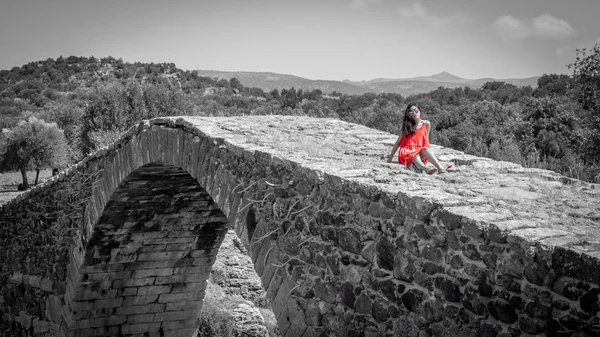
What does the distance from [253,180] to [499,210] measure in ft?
11.0

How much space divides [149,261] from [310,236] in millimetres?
7124

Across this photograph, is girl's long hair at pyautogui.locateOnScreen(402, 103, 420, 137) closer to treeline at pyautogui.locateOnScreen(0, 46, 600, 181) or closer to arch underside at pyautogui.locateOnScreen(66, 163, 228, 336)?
treeline at pyautogui.locateOnScreen(0, 46, 600, 181)

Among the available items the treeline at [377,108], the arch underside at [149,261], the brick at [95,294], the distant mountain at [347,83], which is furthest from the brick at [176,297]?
the distant mountain at [347,83]

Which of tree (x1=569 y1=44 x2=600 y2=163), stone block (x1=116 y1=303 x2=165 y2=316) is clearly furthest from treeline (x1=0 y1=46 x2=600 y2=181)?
stone block (x1=116 y1=303 x2=165 y2=316)

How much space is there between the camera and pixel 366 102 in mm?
30188

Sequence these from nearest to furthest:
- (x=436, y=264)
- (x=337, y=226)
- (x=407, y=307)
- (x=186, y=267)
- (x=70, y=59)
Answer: (x=436, y=264) → (x=407, y=307) → (x=337, y=226) → (x=186, y=267) → (x=70, y=59)

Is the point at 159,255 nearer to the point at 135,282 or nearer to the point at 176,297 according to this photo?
the point at 135,282

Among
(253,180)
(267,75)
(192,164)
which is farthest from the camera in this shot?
(267,75)

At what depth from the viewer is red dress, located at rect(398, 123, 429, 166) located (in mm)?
6949

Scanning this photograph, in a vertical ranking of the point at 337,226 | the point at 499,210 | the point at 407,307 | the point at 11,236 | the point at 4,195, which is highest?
the point at 499,210

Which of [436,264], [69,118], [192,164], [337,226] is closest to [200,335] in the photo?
[192,164]

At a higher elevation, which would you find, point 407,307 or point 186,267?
point 407,307

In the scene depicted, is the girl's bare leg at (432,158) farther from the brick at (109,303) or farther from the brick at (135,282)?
the brick at (109,303)

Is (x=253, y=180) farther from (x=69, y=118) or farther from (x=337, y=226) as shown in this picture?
(x=69, y=118)
